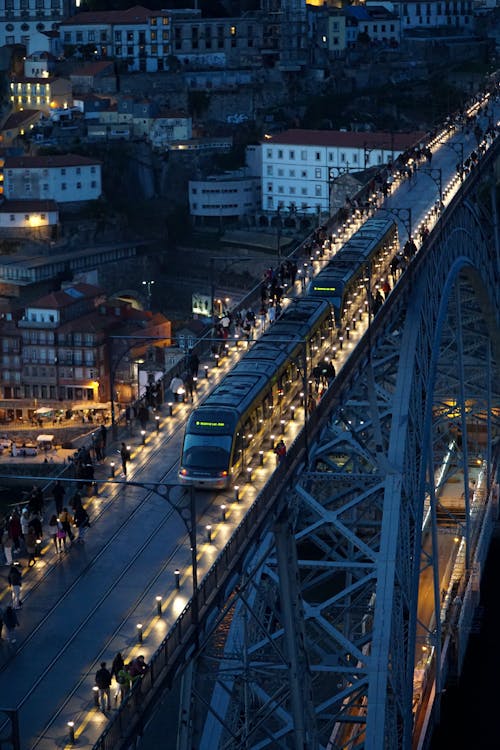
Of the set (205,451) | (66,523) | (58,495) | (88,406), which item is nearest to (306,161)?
(88,406)

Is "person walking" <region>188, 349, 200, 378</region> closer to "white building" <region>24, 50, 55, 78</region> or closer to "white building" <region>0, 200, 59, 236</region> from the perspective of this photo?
"white building" <region>0, 200, 59, 236</region>

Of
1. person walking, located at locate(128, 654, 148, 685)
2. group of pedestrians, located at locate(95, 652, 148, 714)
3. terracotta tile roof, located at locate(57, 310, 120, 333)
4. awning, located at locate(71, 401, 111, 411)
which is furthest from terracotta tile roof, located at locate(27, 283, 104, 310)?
group of pedestrians, located at locate(95, 652, 148, 714)

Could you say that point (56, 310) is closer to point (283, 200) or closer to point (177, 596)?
point (283, 200)

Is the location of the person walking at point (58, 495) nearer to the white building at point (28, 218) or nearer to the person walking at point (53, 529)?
the person walking at point (53, 529)

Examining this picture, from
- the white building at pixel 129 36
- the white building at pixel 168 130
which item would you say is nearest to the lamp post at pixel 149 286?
the white building at pixel 168 130

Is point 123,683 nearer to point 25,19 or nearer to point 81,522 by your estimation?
point 81,522

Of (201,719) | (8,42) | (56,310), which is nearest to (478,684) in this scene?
(201,719)

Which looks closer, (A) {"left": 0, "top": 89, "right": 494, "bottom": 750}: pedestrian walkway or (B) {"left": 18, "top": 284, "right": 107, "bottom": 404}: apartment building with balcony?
(A) {"left": 0, "top": 89, "right": 494, "bottom": 750}: pedestrian walkway
